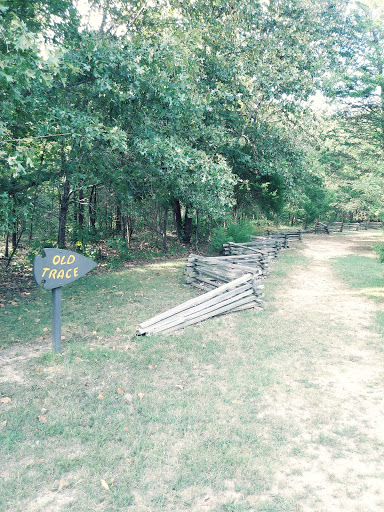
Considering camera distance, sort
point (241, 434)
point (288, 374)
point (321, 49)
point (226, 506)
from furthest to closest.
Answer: point (321, 49), point (288, 374), point (241, 434), point (226, 506)

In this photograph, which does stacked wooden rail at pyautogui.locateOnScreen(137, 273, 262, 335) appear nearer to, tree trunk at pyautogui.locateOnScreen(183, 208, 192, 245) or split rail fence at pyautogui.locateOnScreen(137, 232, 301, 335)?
split rail fence at pyautogui.locateOnScreen(137, 232, 301, 335)

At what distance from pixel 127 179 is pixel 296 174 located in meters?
8.11

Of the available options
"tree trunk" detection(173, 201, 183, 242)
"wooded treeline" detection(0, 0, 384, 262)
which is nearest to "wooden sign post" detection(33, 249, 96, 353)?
"wooded treeline" detection(0, 0, 384, 262)

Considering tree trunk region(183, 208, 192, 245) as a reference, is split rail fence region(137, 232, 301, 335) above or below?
below

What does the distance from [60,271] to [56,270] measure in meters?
0.06

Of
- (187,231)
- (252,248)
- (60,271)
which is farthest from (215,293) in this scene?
(187,231)

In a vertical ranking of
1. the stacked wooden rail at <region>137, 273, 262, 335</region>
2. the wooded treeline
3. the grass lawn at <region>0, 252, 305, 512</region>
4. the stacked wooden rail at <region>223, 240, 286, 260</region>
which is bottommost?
the grass lawn at <region>0, 252, 305, 512</region>

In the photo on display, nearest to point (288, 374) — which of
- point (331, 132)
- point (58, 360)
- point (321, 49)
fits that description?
point (58, 360)

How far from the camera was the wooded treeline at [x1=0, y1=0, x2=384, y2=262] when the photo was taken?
6.38 metres

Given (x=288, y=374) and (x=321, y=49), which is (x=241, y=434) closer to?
(x=288, y=374)

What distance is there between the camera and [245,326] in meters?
6.71

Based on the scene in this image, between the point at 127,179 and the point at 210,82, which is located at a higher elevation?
the point at 210,82

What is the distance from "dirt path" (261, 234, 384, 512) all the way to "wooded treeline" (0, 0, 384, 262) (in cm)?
386

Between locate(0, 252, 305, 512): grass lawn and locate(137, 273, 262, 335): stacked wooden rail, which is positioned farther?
locate(137, 273, 262, 335): stacked wooden rail
